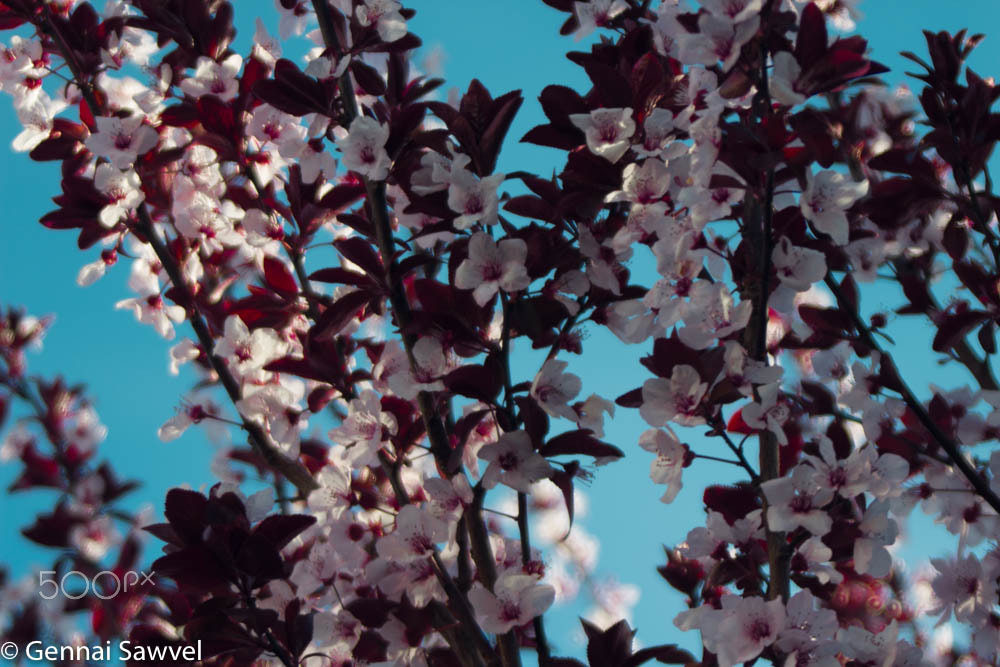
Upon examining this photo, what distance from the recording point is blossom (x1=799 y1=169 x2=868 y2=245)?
4.05 feet

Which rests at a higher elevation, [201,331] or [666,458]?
[201,331]

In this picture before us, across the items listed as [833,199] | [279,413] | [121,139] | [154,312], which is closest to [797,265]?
[833,199]

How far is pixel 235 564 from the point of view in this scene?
130 cm

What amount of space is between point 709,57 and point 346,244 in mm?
604

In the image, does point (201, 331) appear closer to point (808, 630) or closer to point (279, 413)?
point (279, 413)

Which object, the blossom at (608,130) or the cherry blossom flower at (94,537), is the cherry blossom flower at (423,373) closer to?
the blossom at (608,130)

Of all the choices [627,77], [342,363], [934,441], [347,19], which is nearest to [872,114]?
[934,441]

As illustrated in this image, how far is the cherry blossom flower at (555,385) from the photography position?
1293 millimetres

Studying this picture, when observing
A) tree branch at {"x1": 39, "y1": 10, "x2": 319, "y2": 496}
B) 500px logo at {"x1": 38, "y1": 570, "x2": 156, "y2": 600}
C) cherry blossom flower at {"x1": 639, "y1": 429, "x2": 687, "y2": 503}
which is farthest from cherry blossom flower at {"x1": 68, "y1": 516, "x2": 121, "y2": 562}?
cherry blossom flower at {"x1": 639, "y1": 429, "x2": 687, "y2": 503}

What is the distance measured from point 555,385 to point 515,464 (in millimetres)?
132

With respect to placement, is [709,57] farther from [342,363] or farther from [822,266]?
[342,363]

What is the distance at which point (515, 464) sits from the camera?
129cm

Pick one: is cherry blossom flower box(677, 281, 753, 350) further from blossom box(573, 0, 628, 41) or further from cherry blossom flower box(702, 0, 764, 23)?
blossom box(573, 0, 628, 41)

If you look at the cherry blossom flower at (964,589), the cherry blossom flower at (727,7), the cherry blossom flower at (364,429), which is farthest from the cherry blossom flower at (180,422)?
the cherry blossom flower at (964,589)
